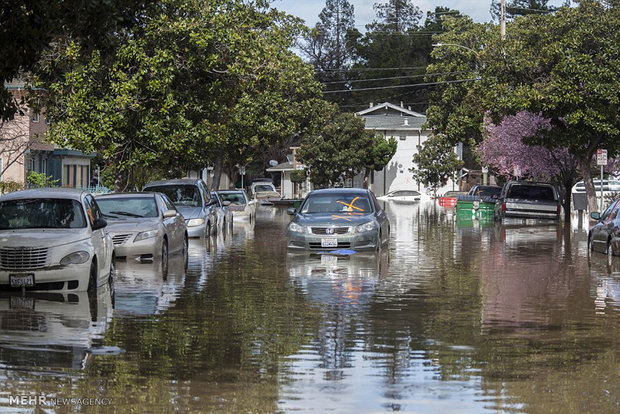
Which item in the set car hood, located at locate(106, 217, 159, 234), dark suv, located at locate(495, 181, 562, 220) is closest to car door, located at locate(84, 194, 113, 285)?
car hood, located at locate(106, 217, 159, 234)

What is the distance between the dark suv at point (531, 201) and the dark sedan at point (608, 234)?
57.3ft

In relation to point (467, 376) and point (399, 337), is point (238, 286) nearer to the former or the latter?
point (399, 337)

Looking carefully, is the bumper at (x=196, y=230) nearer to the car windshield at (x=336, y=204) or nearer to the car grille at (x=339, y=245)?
the car windshield at (x=336, y=204)

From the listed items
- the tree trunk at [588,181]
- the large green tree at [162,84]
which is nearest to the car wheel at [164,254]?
the large green tree at [162,84]

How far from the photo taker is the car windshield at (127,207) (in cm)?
2253

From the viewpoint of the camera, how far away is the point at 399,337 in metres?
11.6

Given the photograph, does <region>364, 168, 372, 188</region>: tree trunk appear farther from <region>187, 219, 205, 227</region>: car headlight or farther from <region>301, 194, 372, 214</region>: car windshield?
<region>301, 194, 372, 214</region>: car windshield

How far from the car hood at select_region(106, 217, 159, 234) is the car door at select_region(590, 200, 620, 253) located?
10.2 m

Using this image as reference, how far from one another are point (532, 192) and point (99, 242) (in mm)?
31052

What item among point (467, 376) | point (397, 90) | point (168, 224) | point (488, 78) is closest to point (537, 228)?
point (488, 78)

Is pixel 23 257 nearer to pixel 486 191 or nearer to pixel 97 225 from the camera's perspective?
pixel 97 225

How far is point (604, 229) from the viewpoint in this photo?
2472cm

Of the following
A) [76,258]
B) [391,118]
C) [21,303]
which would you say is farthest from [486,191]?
[391,118]

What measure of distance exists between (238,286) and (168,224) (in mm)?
5839
